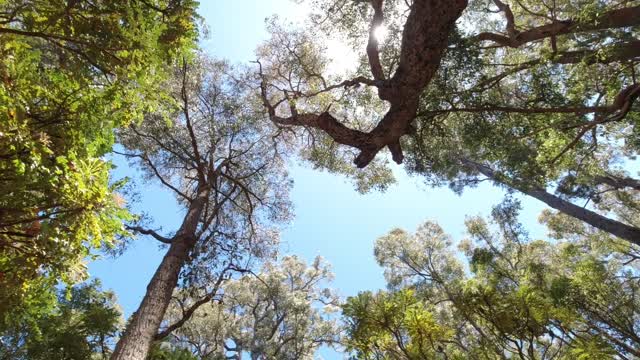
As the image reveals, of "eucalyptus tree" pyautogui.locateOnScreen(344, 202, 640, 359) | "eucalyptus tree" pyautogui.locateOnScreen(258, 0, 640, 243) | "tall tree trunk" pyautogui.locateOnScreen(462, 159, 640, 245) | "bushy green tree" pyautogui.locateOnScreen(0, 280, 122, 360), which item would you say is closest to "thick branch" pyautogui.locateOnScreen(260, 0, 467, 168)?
"eucalyptus tree" pyautogui.locateOnScreen(258, 0, 640, 243)

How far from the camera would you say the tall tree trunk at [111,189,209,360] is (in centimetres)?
530

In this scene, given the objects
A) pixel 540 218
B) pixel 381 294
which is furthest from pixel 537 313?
pixel 540 218

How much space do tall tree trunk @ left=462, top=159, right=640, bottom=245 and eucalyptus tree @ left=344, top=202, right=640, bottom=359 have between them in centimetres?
103

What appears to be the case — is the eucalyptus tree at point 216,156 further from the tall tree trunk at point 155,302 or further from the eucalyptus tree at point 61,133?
the eucalyptus tree at point 61,133

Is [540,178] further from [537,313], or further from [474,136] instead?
[537,313]

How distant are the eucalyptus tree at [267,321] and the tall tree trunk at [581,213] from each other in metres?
10.6

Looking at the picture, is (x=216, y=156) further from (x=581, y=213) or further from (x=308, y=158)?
(x=581, y=213)

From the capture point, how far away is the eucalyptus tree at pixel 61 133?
2941 millimetres

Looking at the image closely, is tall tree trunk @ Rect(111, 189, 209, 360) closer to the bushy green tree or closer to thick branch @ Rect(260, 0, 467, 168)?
the bushy green tree

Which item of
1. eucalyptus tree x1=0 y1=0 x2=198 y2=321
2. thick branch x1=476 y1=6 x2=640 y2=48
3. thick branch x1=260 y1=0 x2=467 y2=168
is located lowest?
eucalyptus tree x1=0 y1=0 x2=198 y2=321

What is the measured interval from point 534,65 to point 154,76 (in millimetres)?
7085

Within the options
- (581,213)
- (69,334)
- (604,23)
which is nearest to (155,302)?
(69,334)

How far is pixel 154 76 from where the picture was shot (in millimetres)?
3986

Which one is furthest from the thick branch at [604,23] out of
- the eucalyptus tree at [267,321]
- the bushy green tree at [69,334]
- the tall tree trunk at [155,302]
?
the eucalyptus tree at [267,321]
